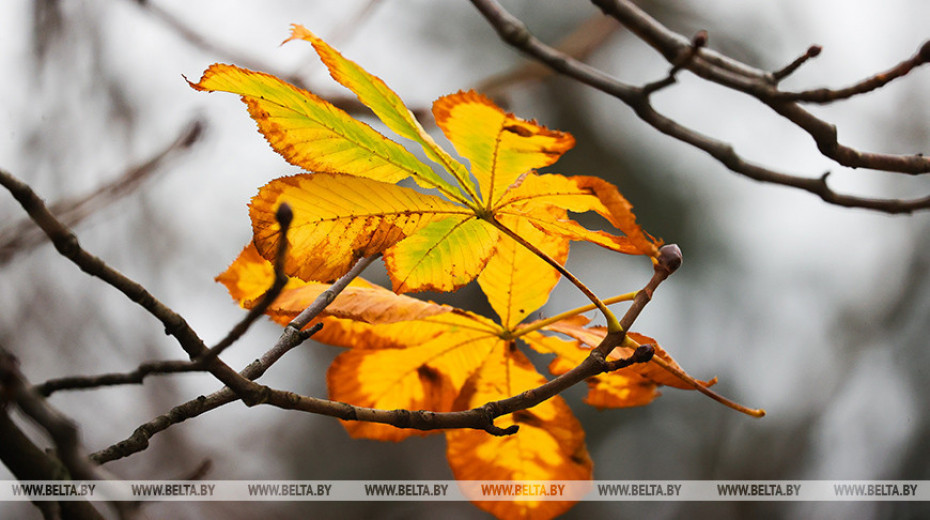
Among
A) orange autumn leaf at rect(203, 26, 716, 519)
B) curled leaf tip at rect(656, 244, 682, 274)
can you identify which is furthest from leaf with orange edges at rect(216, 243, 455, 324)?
curled leaf tip at rect(656, 244, 682, 274)

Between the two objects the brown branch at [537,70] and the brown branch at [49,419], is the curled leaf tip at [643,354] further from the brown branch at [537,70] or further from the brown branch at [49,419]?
the brown branch at [537,70]

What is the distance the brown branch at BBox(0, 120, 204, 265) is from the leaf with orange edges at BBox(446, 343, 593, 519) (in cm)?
73

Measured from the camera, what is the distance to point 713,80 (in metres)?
0.77

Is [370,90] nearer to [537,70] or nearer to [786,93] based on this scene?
[786,93]

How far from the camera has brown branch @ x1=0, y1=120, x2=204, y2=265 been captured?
1.10 meters

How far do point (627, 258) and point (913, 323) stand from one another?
139cm

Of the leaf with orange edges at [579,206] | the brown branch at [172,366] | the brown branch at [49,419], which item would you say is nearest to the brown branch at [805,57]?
the leaf with orange edges at [579,206]

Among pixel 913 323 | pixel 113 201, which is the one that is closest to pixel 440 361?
pixel 113 201

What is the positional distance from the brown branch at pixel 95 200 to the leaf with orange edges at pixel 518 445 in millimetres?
732

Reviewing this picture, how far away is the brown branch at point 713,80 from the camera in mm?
733

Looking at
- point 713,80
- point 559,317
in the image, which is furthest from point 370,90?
point 713,80

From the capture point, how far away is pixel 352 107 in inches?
56.1

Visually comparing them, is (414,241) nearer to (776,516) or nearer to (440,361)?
(440,361)

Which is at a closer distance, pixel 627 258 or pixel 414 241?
pixel 414 241
